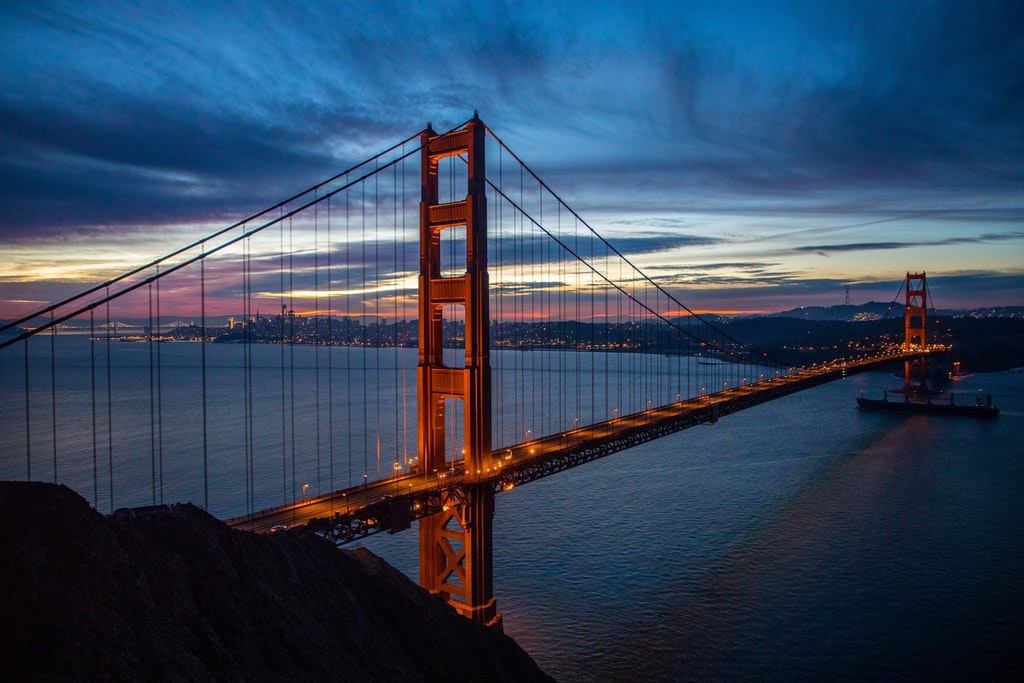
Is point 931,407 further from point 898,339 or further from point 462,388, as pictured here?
point 898,339

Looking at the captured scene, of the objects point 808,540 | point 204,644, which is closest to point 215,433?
point 808,540

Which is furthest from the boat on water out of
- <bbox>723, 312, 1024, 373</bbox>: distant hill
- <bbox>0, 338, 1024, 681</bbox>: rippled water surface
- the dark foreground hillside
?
the dark foreground hillside

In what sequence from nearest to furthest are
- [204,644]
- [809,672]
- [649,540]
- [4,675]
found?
[4,675], [204,644], [809,672], [649,540]

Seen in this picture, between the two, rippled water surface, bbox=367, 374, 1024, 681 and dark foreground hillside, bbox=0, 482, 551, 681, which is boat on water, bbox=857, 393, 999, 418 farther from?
dark foreground hillside, bbox=0, 482, 551, 681

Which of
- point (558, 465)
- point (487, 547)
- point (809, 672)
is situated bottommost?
point (809, 672)

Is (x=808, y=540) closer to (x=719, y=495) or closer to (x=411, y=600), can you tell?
(x=719, y=495)

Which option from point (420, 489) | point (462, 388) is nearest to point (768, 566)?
point (462, 388)
